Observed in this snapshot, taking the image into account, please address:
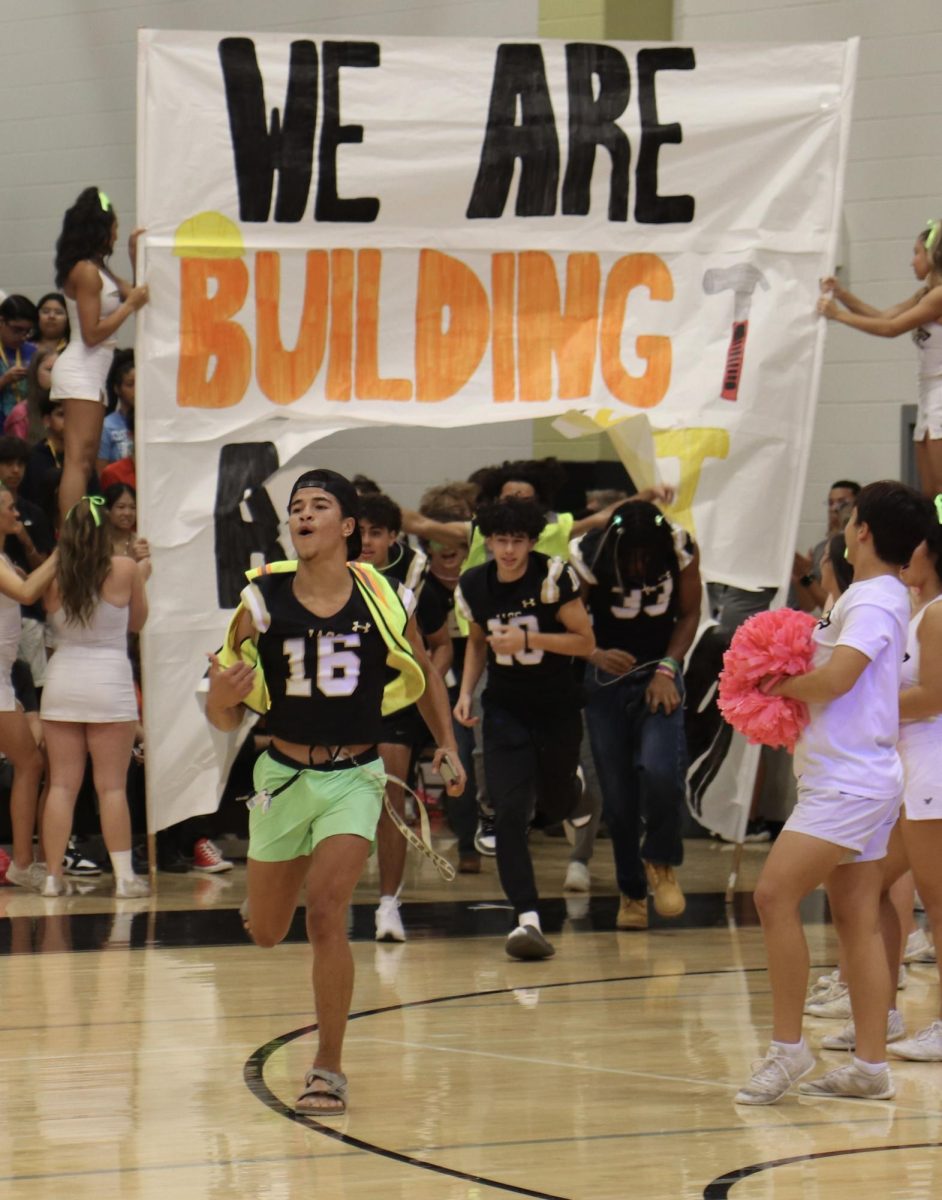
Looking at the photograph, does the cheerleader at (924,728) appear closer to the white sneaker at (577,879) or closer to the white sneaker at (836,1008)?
the white sneaker at (836,1008)

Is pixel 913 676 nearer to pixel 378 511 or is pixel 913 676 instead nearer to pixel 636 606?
pixel 636 606

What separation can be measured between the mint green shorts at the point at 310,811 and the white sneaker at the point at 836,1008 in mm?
1833

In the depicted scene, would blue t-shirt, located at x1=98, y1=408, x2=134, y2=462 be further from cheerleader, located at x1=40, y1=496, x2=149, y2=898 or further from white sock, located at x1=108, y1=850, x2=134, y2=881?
white sock, located at x1=108, y1=850, x2=134, y2=881

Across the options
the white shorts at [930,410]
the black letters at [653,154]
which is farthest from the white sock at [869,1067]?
the black letters at [653,154]

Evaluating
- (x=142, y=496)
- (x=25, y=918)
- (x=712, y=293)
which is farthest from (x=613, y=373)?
(x=25, y=918)

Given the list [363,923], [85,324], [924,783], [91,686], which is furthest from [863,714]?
[85,324]

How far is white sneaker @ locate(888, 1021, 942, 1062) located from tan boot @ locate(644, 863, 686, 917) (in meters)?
2.01

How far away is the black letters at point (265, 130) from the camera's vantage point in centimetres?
800

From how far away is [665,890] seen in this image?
739 cm

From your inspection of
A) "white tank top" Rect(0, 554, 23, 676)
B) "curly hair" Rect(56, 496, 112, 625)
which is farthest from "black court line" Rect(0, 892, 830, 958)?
"curly hair" Rect(56, 496, 112, 625)

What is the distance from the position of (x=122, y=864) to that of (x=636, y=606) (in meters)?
2.50

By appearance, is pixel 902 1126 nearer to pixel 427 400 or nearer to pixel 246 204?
pixel 427 400

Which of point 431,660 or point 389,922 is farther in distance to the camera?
point 431,660

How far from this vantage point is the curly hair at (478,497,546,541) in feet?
22.5
